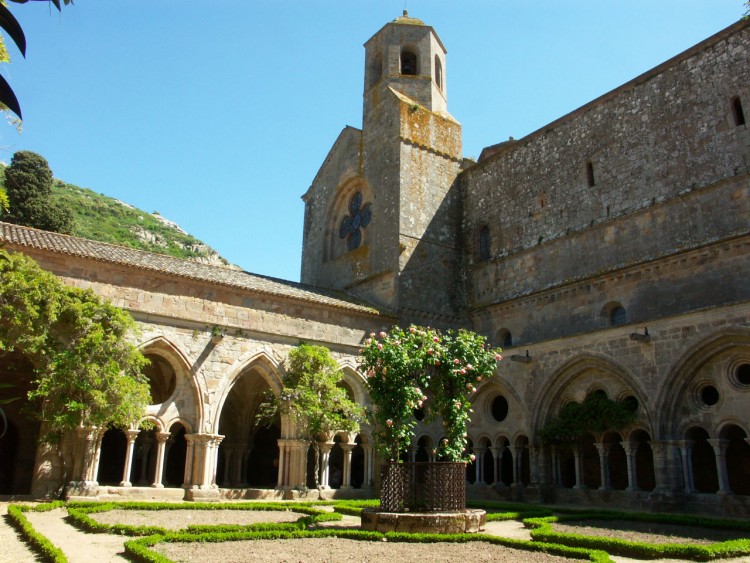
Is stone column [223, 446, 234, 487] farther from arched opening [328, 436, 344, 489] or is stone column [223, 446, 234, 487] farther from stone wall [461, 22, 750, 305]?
stone wall [461, 22, 750, 305]

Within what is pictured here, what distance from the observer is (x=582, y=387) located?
1861cm

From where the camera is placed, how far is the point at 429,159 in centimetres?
2633

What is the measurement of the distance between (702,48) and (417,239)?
11229 mm

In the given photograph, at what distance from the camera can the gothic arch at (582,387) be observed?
16.8 meters

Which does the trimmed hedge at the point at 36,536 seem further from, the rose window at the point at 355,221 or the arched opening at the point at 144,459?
the rose window at the point at 355,221

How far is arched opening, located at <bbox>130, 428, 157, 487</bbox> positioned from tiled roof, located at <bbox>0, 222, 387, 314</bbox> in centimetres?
527

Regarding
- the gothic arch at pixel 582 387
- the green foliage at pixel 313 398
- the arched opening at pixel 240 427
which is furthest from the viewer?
the arched opening at pixel 240 427

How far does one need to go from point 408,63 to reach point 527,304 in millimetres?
13100

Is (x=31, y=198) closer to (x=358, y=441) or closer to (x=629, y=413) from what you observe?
(x=358, y=441)

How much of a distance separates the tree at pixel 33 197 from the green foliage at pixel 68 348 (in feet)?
57.2

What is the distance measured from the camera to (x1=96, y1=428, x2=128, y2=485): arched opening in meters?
22.0

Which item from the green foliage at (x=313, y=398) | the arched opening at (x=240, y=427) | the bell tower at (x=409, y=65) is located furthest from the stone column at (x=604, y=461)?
the bell tower at (x=409, y=65)

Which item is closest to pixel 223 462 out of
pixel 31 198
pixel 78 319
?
pixel 78 319

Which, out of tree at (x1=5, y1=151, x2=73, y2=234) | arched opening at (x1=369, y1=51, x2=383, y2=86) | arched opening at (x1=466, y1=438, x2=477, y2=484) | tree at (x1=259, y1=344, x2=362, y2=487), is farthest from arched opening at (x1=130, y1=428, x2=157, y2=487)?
arched opening at (x1=369, y1=51, x2=383, y2=86)
